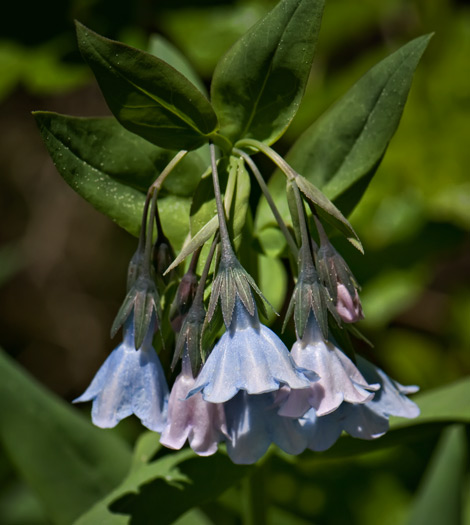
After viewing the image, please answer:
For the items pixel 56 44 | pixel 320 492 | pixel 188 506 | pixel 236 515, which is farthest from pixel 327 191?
pixel 56 44

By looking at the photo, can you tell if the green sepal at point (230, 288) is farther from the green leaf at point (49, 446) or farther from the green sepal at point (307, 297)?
the green leaf at point (49, 446)

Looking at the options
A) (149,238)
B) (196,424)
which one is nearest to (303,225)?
(149,238)

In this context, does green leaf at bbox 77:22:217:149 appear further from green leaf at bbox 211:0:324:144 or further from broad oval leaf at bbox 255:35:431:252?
broad oval leaf at bbox 255:35:431:252

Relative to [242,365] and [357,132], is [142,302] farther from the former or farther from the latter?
[357,132]

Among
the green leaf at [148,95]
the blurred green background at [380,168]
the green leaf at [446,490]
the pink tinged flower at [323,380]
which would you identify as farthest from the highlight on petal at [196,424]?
the blurred green background at [380,168]

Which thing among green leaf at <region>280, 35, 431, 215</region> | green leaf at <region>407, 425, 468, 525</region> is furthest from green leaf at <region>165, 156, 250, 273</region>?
green leaf at <region>407, 425, 468, 525</region>
